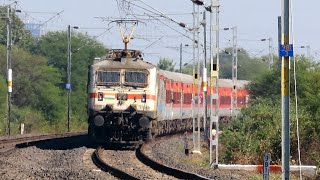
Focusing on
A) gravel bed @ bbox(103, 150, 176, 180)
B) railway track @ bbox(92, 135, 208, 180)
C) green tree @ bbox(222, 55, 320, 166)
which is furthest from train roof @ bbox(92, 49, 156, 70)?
green tree @ bbox(222, 55, 320, 166)

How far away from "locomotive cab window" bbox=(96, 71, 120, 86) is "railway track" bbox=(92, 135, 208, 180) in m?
2.58

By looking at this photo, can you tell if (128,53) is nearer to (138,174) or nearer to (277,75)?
(138,174)

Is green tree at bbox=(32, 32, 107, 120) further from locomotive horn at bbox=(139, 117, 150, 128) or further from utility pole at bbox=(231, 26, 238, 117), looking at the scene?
locomotive horn at bbox=(139, 117, 150, 128)

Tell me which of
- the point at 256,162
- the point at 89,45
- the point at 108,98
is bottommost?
the point at 256,162

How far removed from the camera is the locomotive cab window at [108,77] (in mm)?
32094

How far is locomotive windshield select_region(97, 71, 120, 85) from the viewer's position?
32.1 metres

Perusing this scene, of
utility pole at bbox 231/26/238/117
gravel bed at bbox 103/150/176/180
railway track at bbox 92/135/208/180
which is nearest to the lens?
railway track at bbox 92/135/208/180

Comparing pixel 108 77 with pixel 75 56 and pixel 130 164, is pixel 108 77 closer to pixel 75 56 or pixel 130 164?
pixel 130 164

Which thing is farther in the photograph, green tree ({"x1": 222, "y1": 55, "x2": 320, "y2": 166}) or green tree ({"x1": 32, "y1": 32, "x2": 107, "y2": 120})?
green tree ({"x1": 32, "y1": 32, "x2": 107, "y2": 120})

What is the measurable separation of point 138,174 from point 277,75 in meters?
38.6

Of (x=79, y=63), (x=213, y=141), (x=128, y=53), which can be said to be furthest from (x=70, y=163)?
(x=79, y=63)

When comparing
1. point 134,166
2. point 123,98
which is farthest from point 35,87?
point 134,166

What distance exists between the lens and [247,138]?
29.1m

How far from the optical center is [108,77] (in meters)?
32.2
